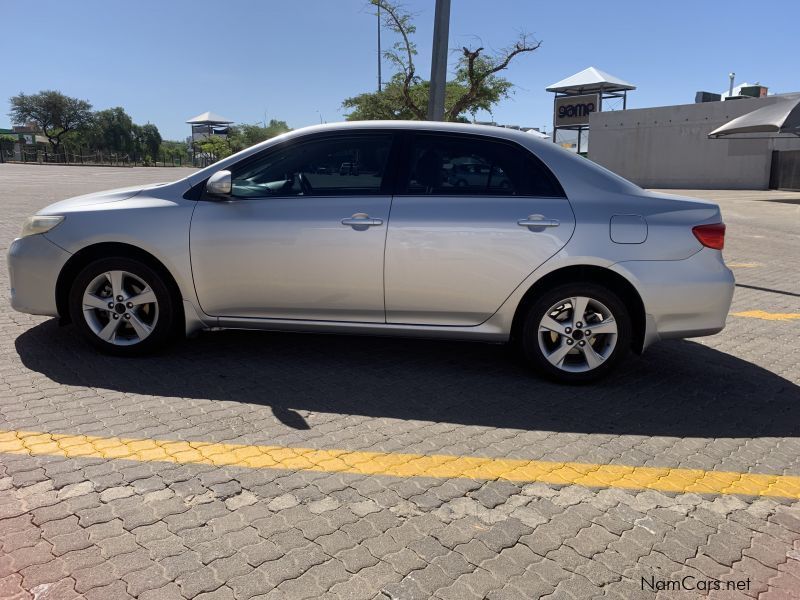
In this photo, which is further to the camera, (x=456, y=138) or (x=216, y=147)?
(x=216, y=147)

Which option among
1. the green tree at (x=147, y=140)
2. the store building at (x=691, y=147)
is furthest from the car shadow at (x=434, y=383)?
the green tree at (x=147, y=140)

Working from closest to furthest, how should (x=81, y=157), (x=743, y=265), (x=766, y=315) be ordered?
(x=766, y=315) → (x=743, y=265) → (x=81, y=157)

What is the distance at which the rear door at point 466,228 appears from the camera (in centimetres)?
412

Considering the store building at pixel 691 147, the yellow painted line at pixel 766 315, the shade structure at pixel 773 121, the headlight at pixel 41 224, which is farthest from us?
the store building at pixel 691 147

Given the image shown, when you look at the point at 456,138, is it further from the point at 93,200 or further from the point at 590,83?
the point at 590,83

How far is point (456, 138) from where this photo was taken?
434cm

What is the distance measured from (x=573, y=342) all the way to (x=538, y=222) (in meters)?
0.83

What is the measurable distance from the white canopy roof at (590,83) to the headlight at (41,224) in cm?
4384

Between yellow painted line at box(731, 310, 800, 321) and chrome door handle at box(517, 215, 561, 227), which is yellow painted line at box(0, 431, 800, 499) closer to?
chrome door handle at box(517, 215, 561, 227)

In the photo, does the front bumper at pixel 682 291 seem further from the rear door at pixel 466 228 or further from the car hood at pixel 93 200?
the car hood at pixel 93 200

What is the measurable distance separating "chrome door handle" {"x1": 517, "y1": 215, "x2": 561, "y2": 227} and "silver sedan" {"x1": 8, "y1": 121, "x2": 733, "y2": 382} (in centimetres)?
1

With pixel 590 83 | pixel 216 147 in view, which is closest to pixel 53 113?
pixel 216 147

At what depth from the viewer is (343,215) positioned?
4215mm

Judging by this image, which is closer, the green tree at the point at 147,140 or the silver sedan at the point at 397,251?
the silver sedan at the point at 397,251
